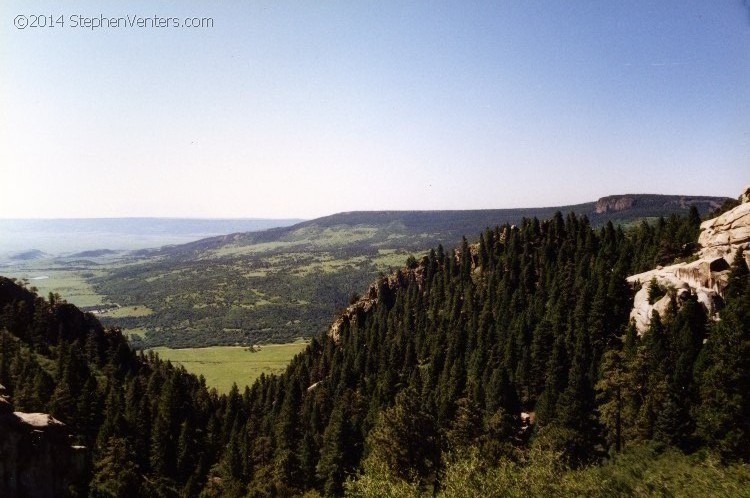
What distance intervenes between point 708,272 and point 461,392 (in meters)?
54.1

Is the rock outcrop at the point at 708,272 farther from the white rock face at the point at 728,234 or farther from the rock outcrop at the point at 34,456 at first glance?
the rock outcrop at the point at 34,456

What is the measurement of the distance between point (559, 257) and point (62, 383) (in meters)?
142

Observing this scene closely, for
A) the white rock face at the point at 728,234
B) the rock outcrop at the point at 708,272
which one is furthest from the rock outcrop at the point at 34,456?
the white rock face at the point at 728,234

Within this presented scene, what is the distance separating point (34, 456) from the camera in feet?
189

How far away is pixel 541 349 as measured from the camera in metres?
103

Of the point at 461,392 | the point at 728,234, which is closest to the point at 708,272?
the point at 728,234

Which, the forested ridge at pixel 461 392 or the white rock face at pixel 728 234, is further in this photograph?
the white rock face at pixel 728 234

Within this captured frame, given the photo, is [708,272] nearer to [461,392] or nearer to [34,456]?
[461,392]

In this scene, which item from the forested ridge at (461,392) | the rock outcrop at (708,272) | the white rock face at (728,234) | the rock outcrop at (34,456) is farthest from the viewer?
the white rock face at (728,234)

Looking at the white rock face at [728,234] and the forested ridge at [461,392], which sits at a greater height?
the white rock face at [728,234]

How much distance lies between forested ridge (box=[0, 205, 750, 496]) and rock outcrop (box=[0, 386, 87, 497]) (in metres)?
17.6

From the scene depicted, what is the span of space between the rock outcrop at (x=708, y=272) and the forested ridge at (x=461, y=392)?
343cm

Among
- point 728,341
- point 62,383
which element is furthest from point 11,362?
point 728,341

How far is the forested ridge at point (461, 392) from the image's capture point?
5891 cm
